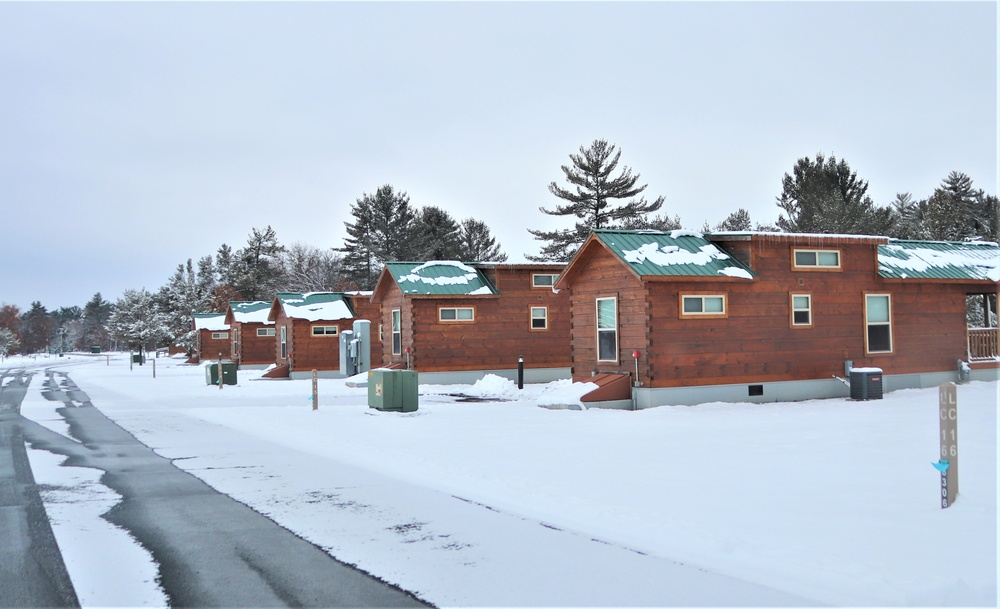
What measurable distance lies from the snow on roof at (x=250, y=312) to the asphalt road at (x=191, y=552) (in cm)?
3906

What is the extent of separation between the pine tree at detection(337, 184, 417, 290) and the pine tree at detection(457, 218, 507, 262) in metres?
5.58

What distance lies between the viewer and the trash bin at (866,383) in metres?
20.4

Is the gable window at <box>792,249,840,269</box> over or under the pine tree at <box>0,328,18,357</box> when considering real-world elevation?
over

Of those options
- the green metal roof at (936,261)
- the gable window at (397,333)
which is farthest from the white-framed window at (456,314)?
the green metal roof at (936,261)

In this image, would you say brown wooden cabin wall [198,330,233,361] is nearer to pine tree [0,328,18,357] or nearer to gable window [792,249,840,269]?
pine tree [0,328,18,357]

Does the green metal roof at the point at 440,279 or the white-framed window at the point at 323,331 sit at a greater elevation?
the green metal roof at the point at 440,279

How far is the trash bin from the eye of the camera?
66.8 ft

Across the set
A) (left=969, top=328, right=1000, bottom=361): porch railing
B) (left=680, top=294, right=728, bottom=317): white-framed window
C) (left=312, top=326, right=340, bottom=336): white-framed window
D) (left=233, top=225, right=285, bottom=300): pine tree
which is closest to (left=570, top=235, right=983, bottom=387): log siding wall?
(left=680, top=294, right=728, bottom=317): white-framed window

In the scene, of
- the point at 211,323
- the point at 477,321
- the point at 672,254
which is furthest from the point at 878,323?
the point at 211,323

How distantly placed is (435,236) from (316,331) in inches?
1198

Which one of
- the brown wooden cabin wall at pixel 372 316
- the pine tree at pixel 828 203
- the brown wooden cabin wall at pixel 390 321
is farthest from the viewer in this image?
the pine tree at pixel 828 203

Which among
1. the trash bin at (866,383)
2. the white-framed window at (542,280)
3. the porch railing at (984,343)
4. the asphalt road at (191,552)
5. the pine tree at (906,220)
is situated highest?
the pine tree at (906,220)

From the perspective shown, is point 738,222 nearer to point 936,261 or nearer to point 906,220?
point 906,220

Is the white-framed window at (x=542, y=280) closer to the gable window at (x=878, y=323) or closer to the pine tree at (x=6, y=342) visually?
the gable window at (x=878, y=323)
